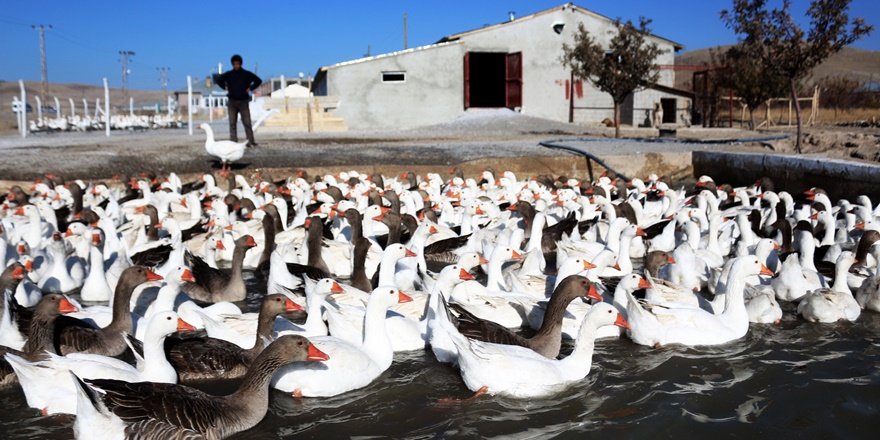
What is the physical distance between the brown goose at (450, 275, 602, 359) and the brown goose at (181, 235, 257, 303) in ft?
10.6

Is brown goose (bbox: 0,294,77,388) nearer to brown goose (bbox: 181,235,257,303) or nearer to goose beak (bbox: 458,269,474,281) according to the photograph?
brown goose (bbox: 181,235,257,303)

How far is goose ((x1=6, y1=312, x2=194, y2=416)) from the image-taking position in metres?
5.52

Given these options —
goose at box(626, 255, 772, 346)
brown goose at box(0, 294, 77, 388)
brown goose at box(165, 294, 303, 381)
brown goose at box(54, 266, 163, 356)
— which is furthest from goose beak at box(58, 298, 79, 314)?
goose at box(626, 255, 772, 346)

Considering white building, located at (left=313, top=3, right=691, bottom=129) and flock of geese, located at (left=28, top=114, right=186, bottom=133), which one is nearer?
white building, located at (left=313, top=3, right=691, bottom=129)

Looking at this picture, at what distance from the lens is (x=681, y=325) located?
7.07 meters

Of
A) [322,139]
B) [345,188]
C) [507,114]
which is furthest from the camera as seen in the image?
[507,114]

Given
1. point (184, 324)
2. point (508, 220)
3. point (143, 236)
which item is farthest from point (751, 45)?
point (184, 324)

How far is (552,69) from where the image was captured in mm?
35406

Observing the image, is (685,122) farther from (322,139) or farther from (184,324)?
(184,324)

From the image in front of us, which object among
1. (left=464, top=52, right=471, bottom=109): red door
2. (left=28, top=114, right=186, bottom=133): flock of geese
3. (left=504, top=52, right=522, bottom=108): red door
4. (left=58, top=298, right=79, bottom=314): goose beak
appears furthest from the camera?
(left=28, top=114, right=186, bottom=133): flock of geese

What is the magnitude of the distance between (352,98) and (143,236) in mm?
23733

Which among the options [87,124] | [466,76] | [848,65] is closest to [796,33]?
[466,76]

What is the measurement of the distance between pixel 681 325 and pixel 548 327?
1316 mm

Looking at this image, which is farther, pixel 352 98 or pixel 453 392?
pixel 352 98
